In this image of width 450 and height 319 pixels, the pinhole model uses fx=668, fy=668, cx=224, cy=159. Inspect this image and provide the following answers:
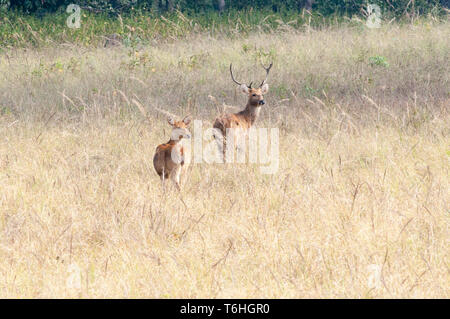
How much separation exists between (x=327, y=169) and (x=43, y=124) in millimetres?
4596

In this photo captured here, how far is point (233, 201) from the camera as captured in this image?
5.70 meters

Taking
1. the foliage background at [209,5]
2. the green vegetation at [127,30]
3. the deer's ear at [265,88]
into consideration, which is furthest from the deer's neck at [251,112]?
the foliage background at [209,5]

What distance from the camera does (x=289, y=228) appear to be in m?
5.09

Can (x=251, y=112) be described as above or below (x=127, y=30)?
below

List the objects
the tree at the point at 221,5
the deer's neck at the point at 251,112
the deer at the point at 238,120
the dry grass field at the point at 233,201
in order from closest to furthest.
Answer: the dry grass field at the point at 233,201, the deer at the point at 238,120, the deer's neck at the point at 251,112, the tree at the point at 221,5

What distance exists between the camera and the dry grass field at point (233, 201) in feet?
13.8

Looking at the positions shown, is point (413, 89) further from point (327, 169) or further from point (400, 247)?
point (400, 247)

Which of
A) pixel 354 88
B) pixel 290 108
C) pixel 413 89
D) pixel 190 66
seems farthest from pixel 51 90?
pixel 413 89

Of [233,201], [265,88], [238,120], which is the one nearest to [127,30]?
[265,88]

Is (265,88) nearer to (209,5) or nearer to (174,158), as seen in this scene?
(174,158)

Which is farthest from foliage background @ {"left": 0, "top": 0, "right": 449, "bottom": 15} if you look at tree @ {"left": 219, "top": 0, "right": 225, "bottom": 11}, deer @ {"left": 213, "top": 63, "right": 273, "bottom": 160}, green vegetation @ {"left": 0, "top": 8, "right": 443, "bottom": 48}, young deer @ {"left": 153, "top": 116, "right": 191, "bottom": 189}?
young deer @ {"left": 153, "top": 116, "right": 191, "bottom": 189}

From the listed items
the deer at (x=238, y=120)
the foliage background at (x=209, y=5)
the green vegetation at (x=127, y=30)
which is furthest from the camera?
the foliage background at (x=209, y=5)

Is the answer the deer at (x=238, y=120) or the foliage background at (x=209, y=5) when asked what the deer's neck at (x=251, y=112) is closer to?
the deer at (x=238, y=120)

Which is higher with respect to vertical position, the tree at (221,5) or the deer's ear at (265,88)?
the tree at (221,5)
